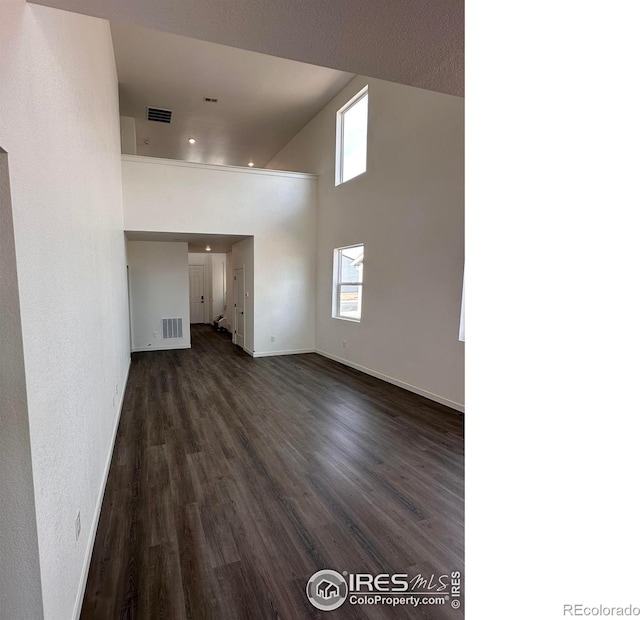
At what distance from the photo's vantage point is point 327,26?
5.68 feet

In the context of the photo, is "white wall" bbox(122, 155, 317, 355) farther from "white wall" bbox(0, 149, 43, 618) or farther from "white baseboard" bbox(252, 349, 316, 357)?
"white wall" bbox(0, 149, 43, 618)

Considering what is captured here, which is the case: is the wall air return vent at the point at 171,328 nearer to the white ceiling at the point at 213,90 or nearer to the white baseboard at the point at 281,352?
the white baseboard at the point at 281,352

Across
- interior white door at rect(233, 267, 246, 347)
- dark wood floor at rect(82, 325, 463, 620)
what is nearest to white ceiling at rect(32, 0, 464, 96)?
dark wood floor at rect(82, 325, 463, 620)

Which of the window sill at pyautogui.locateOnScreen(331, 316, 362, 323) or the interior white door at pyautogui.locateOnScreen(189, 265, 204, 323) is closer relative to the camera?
the window sill at pyautogui.locateOnScreen(331, 316, 362, 323)

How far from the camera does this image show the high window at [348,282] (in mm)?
6400

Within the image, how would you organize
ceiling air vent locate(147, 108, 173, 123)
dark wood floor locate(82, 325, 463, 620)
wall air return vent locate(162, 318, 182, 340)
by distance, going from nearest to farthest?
dark wood floor locate(82, 325, 463, 620) < ceiling air vent locate(147, 108, 173, 123) < wall air return vent locate(162, 318, 182, 340)

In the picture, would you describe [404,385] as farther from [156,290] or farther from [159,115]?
[159,115]

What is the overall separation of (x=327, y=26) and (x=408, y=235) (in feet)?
11.4

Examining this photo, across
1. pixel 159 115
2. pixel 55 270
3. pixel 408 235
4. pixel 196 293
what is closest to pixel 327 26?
pixel 55 270

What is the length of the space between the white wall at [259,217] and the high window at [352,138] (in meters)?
0.93

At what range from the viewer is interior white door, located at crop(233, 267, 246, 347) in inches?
321

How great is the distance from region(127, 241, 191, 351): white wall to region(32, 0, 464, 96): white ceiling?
22.1ft

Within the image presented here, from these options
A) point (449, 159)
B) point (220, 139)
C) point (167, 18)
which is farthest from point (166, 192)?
point (167, 18)

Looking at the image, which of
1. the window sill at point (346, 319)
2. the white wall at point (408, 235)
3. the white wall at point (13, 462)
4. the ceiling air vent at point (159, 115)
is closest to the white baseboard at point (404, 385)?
the white wall at point (408, 235)
